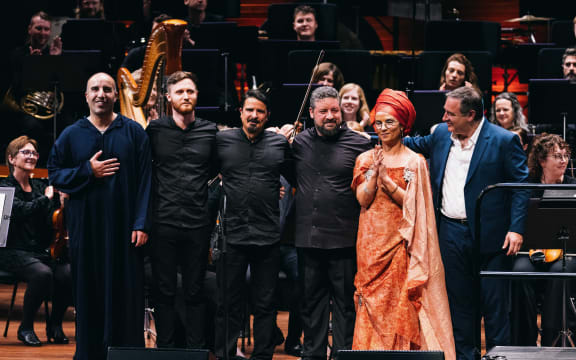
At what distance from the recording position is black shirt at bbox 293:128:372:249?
471cm

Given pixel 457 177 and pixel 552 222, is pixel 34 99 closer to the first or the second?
pixel 457 177

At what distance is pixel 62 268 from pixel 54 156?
1567mm

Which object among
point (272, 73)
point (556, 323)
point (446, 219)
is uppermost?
point (272, 73)

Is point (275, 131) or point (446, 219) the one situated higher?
point (275, 131)

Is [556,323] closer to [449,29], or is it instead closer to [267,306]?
[267,306]

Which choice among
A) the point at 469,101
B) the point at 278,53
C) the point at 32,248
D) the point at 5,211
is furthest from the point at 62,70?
the point at 469,101

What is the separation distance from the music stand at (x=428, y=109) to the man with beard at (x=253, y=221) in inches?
64.1

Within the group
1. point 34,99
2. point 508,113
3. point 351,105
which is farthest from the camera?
point 34,99

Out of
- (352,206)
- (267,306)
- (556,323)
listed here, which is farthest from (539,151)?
(267,306)

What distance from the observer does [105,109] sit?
189 inches

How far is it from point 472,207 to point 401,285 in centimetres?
62

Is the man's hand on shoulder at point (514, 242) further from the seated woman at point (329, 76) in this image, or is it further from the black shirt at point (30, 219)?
the black shirt at point (30, 219)

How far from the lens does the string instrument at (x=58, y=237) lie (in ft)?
19.5

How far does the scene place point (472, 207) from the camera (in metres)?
4.68
